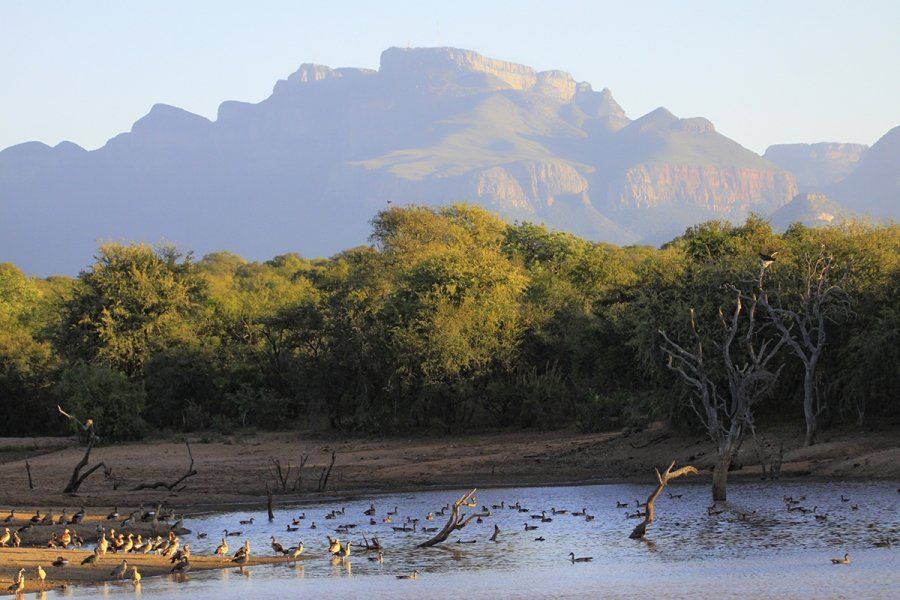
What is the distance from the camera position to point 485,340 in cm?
5216

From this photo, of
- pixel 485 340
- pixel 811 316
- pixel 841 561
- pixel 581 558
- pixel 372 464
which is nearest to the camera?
pixel 841 561

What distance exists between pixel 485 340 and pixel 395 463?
886cm

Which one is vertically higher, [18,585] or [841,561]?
[18,585]

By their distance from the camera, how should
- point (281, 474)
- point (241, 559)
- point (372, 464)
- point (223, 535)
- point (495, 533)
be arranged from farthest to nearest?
point (372, 464)
point (281, 474)
point (223, 535)
point (495, 533)
point (241, 559)

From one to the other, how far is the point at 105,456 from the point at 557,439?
56.7 feet

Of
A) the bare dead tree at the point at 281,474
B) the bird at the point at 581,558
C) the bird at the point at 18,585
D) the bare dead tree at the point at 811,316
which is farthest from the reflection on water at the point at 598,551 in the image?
the bare dead tree at the point at 811,316

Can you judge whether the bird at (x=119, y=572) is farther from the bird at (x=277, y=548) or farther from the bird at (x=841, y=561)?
the bird at (x=841, y=561)

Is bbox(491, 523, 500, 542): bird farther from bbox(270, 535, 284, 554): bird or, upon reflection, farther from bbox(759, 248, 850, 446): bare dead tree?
bbox(759, 248, 850, 446): bare dead tree

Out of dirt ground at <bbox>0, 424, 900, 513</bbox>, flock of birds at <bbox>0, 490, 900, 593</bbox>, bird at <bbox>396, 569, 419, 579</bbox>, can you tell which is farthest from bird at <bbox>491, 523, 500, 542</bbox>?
dirt ground at <bbox>0, 424, 900, 513</bbox>

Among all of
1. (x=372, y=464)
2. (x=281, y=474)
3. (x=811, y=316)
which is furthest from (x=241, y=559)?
(x=811, y=316)

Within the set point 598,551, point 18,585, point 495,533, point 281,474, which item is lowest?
point 598,551

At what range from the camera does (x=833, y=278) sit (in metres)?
41.2

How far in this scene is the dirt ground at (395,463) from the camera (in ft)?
124

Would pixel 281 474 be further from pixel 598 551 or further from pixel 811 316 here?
pixel 811 316
